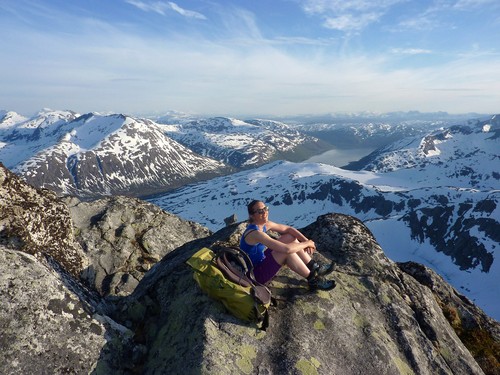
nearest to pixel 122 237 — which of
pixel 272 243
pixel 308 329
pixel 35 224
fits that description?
pixel 35 224

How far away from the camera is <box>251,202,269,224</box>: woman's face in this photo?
12.3m

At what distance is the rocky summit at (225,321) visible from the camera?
9.31 m

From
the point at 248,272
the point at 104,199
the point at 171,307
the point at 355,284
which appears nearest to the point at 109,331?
the point at 171,307

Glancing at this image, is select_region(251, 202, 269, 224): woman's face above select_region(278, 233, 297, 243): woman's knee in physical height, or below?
above

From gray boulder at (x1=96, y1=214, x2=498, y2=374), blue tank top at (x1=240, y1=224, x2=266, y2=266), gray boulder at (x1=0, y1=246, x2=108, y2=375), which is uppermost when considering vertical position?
blue tank top at (x1=240, y1=224, x2=266, y2=266)

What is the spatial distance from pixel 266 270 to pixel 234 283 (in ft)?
5.59

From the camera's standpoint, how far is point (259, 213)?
1227 cm

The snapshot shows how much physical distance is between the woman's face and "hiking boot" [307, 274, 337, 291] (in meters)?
2.67

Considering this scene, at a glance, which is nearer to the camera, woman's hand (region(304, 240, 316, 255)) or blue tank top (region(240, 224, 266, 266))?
blue tank top (region(240, 224, 266, 266))

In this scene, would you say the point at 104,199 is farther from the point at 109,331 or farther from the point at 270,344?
the point at 270,344

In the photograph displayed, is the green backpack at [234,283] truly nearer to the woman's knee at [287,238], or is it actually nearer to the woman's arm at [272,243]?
the woman's arm at [272,243]

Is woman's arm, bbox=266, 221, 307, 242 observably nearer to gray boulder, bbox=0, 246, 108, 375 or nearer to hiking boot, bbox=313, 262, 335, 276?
hiking boot, bbox=313, 262, 335, 276

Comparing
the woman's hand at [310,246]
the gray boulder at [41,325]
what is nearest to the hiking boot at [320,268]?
the woman's hand at [310,246]

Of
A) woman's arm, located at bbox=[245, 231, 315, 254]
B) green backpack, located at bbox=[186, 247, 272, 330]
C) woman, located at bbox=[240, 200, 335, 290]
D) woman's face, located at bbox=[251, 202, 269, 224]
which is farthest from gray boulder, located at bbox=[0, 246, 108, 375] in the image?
woman's face, located at bbox=[251, 202, 269, 224]
